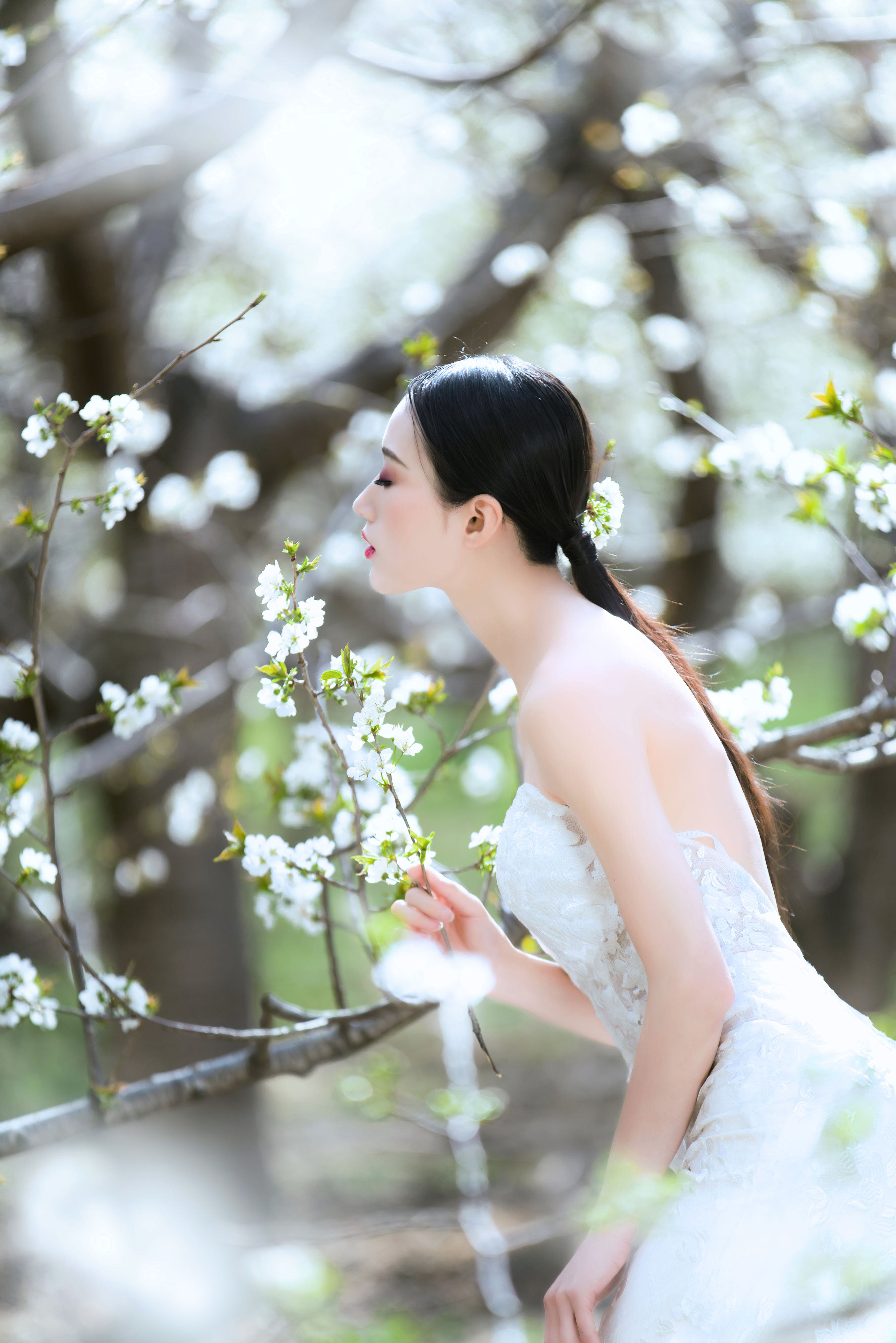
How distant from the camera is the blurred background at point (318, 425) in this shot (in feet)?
9.70

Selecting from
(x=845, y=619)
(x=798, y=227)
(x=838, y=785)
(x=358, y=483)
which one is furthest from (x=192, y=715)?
(x=838, y=785)

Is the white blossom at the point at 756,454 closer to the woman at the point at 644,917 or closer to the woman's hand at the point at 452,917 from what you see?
the woman at the point at 644,917

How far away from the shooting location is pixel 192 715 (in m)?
3.18

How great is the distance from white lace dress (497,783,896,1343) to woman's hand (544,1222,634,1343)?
64 mm

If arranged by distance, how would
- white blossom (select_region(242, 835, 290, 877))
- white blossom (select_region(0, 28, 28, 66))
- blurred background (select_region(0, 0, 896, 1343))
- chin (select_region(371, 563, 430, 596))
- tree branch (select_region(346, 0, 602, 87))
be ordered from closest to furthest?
chin (select_region(371, 563, 430, 596)), white blossom (select_region(242, 835, 290, 877)), white blossom (select_region(0, 28, 28, 66)), tree branch (select_region(346, 0, 602, 87)), blurred background (select_region(0, 0, 896, 1343))

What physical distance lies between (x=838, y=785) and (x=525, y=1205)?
268 centimetres

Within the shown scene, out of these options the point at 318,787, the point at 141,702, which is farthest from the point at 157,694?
the point at 318,787

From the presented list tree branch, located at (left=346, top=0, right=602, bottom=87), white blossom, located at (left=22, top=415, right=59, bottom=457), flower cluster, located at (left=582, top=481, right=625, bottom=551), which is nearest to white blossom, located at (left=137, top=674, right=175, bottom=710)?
white blossom, located at (left=22, top=415, right=59, bottom=457)

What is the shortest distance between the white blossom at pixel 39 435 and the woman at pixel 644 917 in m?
0.45

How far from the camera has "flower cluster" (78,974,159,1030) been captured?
5.03ft

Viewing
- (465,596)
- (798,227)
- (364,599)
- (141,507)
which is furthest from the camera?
(364,599)

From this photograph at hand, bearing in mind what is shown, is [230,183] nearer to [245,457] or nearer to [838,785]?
[245,457]

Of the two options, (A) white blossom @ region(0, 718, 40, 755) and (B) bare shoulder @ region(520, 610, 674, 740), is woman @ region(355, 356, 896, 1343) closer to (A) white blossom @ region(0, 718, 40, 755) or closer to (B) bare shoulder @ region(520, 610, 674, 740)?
(B) bare shoulder @ region(520, 610, 674, 740)

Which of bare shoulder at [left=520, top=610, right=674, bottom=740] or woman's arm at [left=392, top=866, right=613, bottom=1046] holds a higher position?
bare shoulder at [left=520, top=610, right=674, bottom=740]
